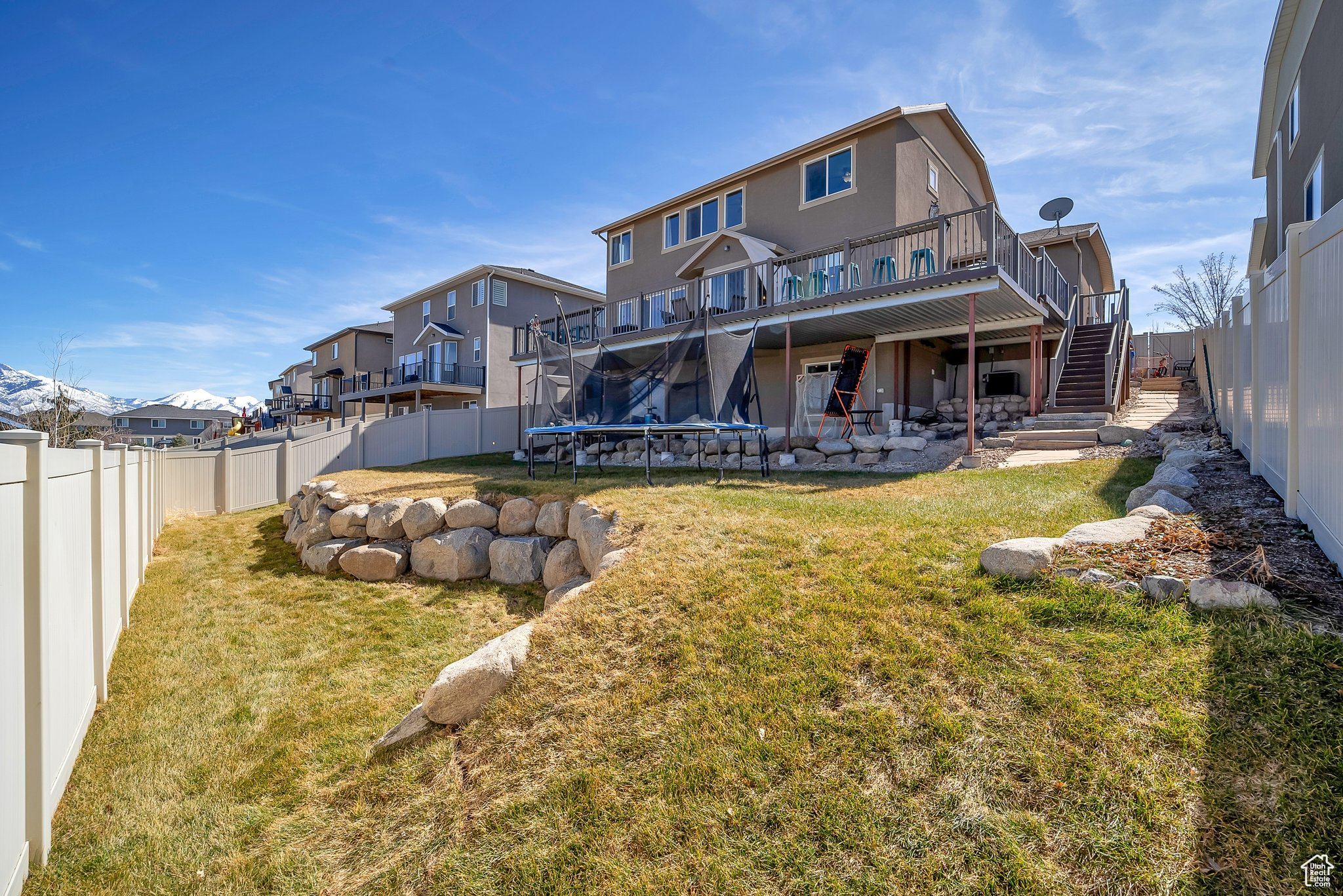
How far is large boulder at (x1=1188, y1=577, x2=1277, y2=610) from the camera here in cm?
230

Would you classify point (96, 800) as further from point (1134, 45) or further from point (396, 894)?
point (1134, 45)

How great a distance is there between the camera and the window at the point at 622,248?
16953 millimetres

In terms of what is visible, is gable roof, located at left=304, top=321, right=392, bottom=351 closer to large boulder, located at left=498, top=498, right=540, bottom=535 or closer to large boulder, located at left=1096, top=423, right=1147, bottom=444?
large boulder, located at left=498, top=498, right=540, bottom=535

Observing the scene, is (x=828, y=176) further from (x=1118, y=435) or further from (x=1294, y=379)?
(x=1294, y=379)

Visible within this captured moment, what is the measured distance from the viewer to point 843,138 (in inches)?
474

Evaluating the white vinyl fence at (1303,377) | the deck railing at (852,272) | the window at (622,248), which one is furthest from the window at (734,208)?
the white vinyl fence at (1303,377)

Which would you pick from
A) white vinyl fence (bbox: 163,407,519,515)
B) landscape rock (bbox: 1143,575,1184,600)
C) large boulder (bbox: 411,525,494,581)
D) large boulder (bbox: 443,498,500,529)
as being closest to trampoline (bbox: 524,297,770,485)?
large boulder (bbox: 443,498,500,529)

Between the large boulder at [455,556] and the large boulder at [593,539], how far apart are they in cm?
135

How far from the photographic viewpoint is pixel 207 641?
14.9ft

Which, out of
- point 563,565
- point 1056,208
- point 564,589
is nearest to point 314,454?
point 563,565

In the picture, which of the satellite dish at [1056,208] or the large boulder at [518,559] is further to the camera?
the satellite dish at [1056,208]

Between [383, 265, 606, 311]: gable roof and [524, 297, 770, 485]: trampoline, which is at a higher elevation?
[383, 265, 606, 311]: gable roof

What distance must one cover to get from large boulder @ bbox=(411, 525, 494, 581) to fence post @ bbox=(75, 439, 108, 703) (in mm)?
2980

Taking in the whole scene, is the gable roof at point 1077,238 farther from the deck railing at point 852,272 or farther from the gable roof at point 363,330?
the gable roof at point 363,330
